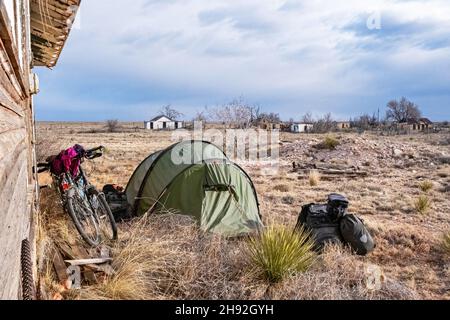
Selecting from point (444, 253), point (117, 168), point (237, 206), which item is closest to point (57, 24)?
point (237, 206)

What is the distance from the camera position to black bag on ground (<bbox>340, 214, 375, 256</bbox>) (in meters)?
6.60

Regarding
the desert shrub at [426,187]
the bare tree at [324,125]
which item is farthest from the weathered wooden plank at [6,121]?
the bare tree at [324,125]

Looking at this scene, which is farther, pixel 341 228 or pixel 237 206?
pixel 237 206

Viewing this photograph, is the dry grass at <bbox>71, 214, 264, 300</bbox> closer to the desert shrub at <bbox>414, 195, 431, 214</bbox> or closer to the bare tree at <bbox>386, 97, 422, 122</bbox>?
the desert shrub at <bbox>414, 195, 431, 214</bbox>

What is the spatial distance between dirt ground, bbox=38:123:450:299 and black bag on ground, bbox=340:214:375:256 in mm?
189

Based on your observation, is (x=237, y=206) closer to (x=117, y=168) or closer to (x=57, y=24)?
(x=57, y=24)

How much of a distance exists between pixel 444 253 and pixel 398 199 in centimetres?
541

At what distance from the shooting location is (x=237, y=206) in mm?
7727

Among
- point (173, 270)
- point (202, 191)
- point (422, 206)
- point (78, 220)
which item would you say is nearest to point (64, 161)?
point (78, 220)

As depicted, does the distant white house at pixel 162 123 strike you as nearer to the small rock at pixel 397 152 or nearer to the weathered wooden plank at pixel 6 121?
the small rock at pixel 397 152

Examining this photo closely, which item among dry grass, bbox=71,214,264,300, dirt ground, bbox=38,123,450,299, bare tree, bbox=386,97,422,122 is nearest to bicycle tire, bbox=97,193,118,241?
dry grass, bbox=71,214,264,300

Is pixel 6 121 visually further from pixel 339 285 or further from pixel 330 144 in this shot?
pixel 330 144

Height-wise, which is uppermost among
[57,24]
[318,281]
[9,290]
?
[57,24]

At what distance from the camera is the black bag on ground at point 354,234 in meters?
6.60
